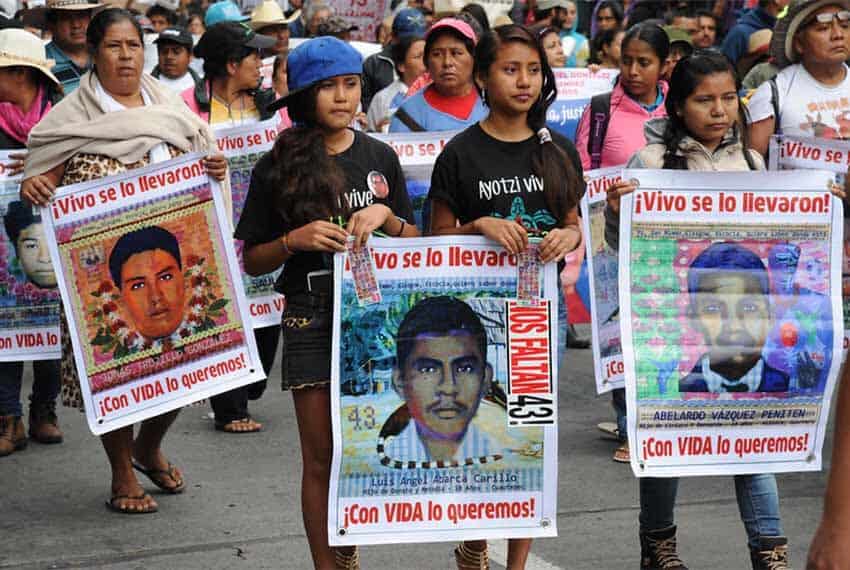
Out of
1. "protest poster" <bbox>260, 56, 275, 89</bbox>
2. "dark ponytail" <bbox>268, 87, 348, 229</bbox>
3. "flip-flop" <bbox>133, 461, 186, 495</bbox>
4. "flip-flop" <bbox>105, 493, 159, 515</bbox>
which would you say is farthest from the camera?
"protest poster" <bbox>260, 56, 275, 89</bbox>

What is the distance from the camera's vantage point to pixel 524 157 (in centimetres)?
502

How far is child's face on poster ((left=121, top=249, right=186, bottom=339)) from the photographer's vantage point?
6004 millimetres

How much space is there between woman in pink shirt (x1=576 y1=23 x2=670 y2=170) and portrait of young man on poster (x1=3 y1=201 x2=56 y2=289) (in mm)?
2497

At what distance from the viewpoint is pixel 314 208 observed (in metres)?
4.91

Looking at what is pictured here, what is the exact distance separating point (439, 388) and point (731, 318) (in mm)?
1019

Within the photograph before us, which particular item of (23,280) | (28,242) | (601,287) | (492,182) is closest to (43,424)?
(23,280)

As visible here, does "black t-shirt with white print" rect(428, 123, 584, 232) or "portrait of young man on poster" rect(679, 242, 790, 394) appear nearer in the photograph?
"black t-shirt with white print" rect(428, 123, 584, 232)

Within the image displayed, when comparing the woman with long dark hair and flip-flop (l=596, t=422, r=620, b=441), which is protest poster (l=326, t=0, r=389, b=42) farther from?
the woman with long dark hair

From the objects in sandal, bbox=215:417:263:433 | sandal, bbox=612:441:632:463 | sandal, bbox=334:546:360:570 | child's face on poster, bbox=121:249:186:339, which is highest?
child's face on poster, bbox=121:249:186:339

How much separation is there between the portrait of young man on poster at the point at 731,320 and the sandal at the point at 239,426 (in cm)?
338

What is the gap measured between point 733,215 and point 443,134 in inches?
97.1

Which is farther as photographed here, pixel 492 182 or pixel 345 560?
pixel 345 560

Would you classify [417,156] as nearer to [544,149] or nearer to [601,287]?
[601,287]

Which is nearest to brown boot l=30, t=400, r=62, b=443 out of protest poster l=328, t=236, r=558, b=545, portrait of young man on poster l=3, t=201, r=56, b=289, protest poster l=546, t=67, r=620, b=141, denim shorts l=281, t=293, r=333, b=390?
portrait of young man on poster l=3, t=201, r=56, b=289
